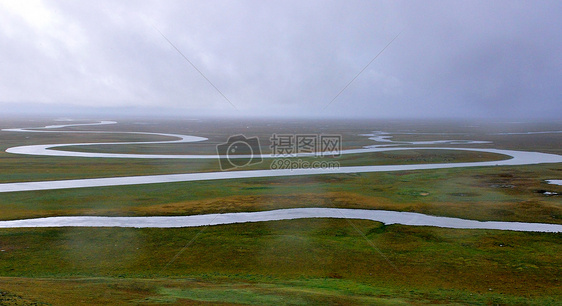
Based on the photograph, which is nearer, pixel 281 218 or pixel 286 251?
pixel 286 251

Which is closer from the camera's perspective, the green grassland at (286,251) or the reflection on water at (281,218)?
the green grassland at (286,251)

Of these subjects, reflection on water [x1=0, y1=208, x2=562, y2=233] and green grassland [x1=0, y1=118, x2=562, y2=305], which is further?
reflection on water [x1=0, y1=208, x2=562, y2=233]

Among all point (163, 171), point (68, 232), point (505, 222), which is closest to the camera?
point (68, 232)

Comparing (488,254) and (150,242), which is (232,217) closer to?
(150,242)

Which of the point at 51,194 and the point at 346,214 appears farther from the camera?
the point at 51,194

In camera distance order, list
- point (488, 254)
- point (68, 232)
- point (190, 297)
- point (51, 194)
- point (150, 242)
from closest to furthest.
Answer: point (190, 297) → point (488, 254) → point (150, 242) → point (68, 232) → point (51, 194)

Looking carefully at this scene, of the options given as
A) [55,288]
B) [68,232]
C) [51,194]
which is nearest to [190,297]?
[55,288]

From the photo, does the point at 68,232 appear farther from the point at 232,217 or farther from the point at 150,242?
the point at 232,217
